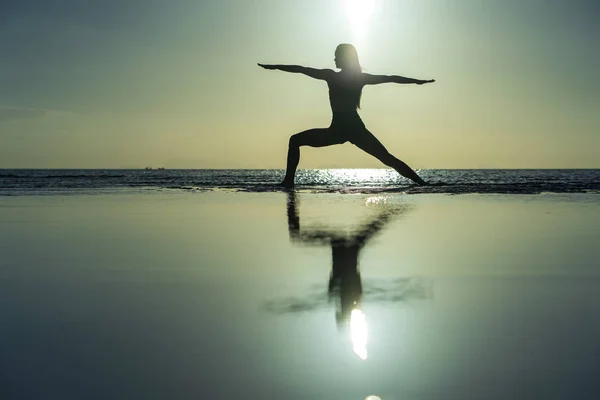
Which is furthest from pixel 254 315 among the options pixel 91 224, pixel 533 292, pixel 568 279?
pixel 91 224

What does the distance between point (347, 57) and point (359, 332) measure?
1388 centimetres

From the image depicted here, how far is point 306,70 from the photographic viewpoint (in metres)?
15.5

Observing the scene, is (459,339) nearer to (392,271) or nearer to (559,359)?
(559,359)

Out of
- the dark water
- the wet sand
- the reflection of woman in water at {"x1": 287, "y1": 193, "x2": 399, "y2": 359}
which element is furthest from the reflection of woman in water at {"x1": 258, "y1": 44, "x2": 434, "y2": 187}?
the wet sand

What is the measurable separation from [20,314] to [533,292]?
9.07 ft

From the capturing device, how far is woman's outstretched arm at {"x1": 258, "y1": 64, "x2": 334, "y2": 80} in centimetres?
1505

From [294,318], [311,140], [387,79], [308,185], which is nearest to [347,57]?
[387,79]

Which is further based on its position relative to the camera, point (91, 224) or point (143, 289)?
point (91, 224)

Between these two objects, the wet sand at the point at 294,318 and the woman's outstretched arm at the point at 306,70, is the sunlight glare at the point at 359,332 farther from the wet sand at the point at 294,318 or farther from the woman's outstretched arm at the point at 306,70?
the woman's outstretched arm at the point at 306,70

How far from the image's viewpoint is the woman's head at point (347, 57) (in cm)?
1594

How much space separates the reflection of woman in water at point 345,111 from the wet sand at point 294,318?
9993 mm

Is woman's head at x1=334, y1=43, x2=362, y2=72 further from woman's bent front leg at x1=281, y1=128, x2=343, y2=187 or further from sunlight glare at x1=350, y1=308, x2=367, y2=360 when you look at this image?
sunlight glare at x1=350, y1=308, x2=367, y2=360

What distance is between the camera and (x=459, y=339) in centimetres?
263

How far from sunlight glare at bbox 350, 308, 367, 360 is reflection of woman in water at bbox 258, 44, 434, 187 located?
42.8ft
